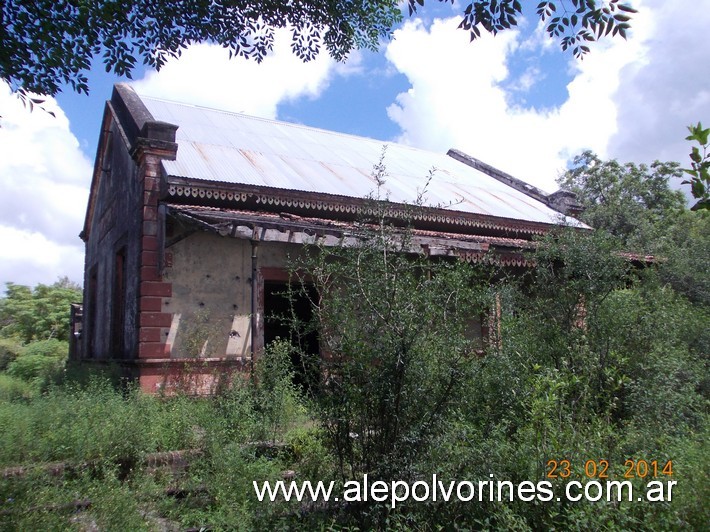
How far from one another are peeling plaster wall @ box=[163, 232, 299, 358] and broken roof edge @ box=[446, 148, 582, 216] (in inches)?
388

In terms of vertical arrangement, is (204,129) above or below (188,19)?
above

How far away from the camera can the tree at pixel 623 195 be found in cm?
2294

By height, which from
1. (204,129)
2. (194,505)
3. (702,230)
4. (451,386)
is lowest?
(194,505)

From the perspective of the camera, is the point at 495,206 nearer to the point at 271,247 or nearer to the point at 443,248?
the point at 443,248

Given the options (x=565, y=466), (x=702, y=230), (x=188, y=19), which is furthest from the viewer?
(x=702, y=230)

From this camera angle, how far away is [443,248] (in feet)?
32.8

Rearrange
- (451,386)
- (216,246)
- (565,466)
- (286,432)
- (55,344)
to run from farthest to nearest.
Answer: (55,344) → (216,246) → (286,432) → (451,386) → (565,466)

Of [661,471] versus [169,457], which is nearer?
[661,471]

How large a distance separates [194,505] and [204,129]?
9772mm

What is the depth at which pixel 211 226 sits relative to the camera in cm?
852

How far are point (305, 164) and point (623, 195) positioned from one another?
1878 centimetres

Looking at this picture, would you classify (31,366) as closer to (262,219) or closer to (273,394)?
(262,219)

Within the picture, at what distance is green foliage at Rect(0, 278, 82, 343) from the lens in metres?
27.7

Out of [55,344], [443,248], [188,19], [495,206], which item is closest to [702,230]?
[495,206]
